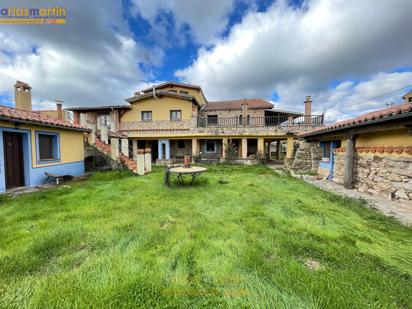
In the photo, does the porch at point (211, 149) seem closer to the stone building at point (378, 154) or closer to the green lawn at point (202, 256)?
the stone building at point (378, 154)

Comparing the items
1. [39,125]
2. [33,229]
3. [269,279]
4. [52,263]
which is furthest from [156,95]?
[269,279]

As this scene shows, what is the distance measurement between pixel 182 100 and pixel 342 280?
16.3 meters

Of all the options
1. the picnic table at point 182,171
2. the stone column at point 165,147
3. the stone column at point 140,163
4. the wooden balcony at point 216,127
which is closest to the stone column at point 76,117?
the wooden balcony at point 216,127

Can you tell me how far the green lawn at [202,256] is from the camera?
1833 mm

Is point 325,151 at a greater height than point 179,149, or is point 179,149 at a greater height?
point 179,149

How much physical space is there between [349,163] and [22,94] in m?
17.8

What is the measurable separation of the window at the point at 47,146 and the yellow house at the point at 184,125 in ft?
21.9

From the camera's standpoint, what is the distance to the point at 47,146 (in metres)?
8.32

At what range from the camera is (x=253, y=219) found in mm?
3852

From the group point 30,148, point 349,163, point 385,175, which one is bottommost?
point 385,175

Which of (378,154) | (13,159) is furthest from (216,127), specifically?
(13,159)

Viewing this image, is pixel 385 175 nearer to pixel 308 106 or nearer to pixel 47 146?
pixel 308 106

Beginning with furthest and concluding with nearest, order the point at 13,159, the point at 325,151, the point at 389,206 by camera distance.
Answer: the point at 325,151
the point at 13,159
the point at 389,206

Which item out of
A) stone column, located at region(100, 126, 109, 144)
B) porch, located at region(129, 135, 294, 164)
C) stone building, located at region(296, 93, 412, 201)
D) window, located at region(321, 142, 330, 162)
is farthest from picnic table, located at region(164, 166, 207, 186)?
window, located at region(321, 142, 330, 162)
